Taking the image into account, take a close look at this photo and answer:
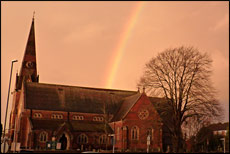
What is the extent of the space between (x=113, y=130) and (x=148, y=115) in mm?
8084

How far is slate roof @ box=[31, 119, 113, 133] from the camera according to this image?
2296 inches

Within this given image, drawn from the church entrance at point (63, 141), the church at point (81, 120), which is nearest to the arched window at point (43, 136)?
the church at point (81, 120)

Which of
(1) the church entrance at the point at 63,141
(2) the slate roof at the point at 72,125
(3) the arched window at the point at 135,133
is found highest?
(2) the slate roof at the point at 72,125

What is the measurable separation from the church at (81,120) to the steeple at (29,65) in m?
1.65

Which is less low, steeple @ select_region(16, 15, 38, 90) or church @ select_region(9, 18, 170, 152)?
steeple @ select_region(16, 15, 38, 90)

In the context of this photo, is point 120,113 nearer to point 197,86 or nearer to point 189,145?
point 189,145

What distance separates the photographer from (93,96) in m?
69.8

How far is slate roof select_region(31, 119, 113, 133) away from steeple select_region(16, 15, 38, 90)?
15.0 metres

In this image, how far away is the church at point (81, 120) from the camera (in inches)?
2275

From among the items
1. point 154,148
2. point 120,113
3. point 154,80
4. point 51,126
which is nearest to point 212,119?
point 154,80

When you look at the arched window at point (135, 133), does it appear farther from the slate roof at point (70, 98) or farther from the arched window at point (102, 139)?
the slate roof at point (70, 98)

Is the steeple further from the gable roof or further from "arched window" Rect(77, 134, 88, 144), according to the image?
the gable roof

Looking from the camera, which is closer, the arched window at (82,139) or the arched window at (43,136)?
the arched window at (43,136)

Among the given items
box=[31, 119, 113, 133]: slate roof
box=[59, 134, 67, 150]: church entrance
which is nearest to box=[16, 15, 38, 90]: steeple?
box=[31, 119, 113, 133]: slate roof
